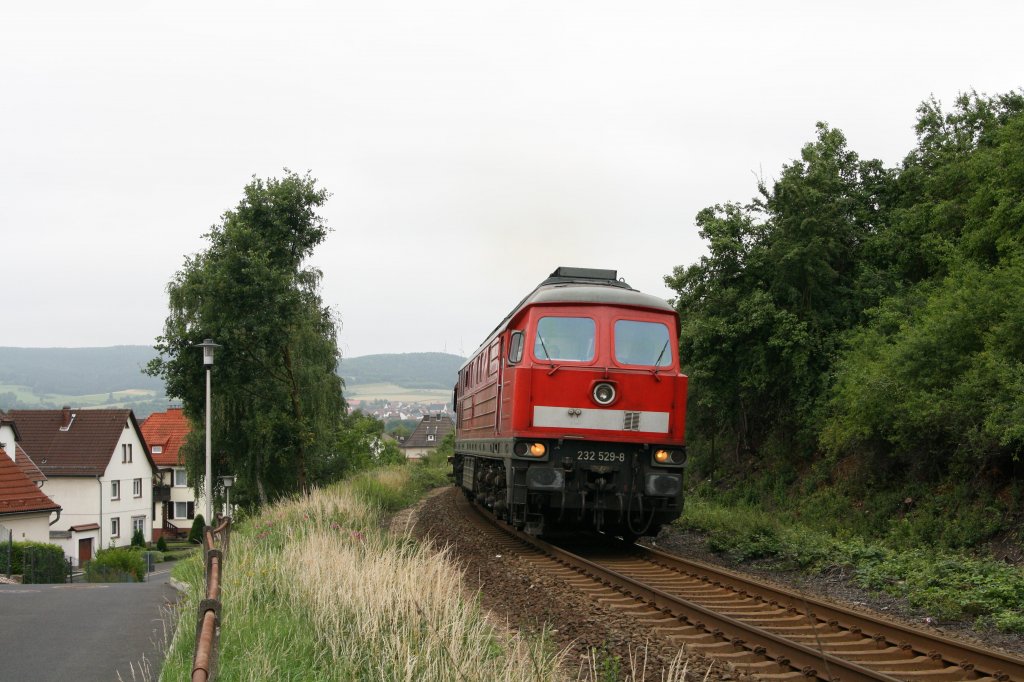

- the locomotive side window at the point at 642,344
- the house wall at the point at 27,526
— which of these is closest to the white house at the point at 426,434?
the house wall at the point at 27,526

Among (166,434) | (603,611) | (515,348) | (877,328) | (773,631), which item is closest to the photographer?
(773,631)

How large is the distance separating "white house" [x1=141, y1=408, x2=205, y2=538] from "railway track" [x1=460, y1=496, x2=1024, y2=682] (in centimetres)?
6086

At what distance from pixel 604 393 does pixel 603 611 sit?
432 cm

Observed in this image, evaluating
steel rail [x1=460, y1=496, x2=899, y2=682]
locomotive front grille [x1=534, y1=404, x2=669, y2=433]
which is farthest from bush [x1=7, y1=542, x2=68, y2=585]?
steel rail [x1=460, y1=496, x2=899, y2=682]

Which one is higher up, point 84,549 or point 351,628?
point 351,628

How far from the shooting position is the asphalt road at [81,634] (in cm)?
731

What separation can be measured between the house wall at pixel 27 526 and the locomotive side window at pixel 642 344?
23898 millimetres

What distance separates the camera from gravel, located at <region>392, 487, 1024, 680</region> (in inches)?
284

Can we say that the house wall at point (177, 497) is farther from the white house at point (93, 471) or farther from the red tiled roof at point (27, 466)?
the red tiled roof at point (27, 466)

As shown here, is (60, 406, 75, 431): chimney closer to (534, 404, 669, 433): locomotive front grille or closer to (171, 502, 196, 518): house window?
(171, 502, 196, 518): house window

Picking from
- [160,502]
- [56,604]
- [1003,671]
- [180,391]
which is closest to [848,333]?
[1003,671]

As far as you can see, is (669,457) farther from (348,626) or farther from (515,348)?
(348,626)

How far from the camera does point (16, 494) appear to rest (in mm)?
30531

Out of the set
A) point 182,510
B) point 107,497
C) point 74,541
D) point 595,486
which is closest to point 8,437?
point 74,541
